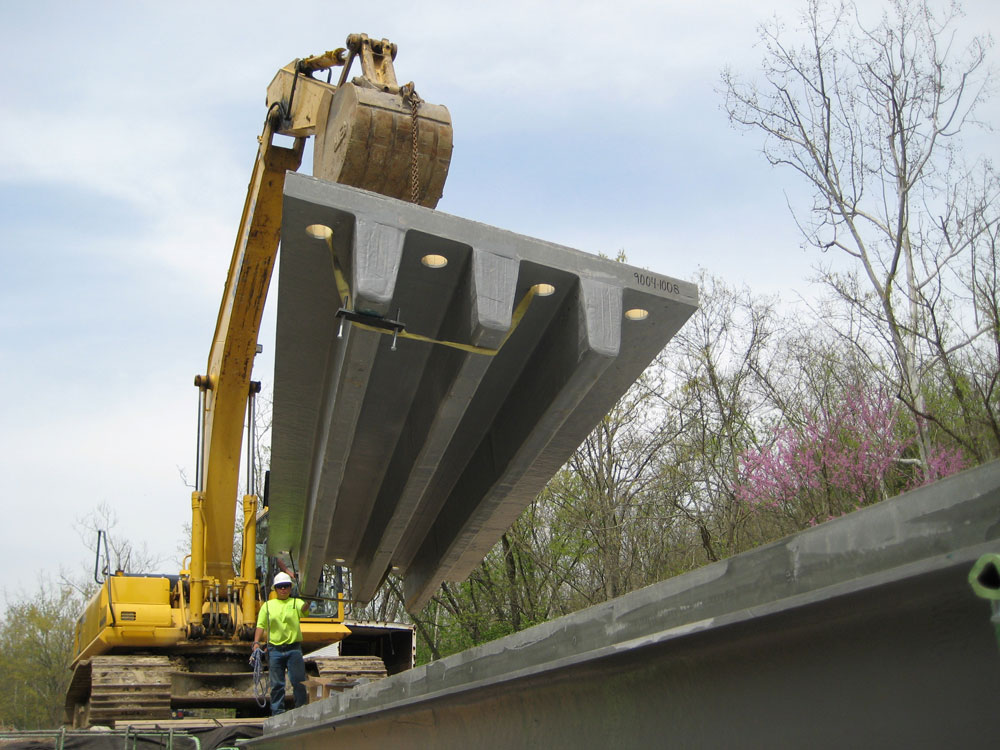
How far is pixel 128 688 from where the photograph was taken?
9688 millimetres

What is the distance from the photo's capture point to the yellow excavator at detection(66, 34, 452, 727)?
8.56 m

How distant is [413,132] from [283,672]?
17.1 ft

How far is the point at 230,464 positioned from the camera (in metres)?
10.3

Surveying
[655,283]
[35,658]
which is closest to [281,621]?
[655,283]

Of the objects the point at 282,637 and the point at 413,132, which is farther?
the point at 282,637

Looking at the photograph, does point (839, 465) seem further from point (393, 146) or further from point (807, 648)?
point (807, 648)

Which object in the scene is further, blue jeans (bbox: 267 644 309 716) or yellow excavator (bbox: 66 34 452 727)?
yellow excavator (bbox: 66 34 452 727)

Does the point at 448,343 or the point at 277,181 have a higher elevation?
the point at 277,181

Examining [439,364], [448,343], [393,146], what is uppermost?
[393,146]

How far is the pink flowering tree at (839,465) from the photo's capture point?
13.3 m

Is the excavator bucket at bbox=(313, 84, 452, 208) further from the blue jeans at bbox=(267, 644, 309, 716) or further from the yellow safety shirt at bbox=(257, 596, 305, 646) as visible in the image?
the blue jeans at bbox=(267, 644, 309, 716)

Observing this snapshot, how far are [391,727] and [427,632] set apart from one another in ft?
79.3

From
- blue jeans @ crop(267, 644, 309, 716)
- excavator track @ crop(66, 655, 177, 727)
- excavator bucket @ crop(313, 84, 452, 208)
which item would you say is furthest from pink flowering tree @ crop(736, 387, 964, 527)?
excavator bucket @ crop(313, 84, 452, 208)

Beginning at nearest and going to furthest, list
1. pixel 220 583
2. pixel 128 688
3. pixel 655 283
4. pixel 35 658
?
pixel 655 283 < pixel 128 688 < pixel 220 583 < pixel 35 658
